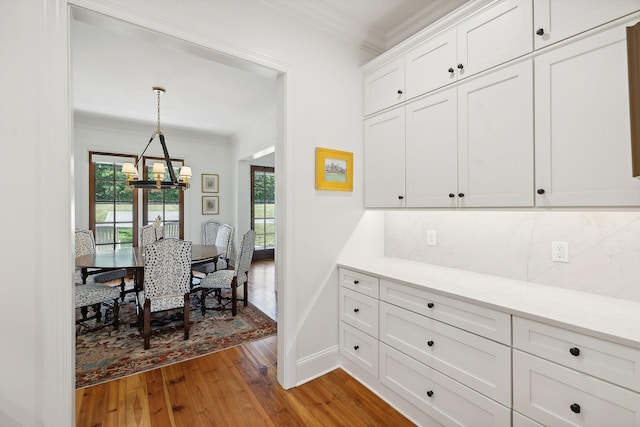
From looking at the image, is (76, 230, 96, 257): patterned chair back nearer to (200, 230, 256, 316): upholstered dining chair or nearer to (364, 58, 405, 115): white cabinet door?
(200, 230, 256, 316): upholstered dining chair

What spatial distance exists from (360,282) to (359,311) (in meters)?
0.24

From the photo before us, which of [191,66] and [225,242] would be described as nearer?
[191,66]

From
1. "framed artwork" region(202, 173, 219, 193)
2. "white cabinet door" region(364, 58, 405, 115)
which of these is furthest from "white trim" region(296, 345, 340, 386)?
"framed artwork" region(202, 173, 219, 193)

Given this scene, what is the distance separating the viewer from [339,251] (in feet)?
8.27

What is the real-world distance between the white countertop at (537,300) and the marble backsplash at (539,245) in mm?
65

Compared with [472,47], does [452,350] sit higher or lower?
lower

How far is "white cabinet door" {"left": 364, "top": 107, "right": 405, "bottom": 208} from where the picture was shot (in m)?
2.29

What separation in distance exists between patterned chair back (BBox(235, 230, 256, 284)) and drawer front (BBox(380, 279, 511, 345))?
2.03 m

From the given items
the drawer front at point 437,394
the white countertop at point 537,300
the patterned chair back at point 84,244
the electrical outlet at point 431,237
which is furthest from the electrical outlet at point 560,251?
the patterned chair back at point 84,244

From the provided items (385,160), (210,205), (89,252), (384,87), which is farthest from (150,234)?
(384,87)

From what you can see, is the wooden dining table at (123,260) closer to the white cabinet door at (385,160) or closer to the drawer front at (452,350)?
the white cabinet door at (385,160)

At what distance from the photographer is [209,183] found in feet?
21.2

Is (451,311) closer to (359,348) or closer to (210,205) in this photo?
(359,348)

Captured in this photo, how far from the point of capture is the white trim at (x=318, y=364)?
231cm
